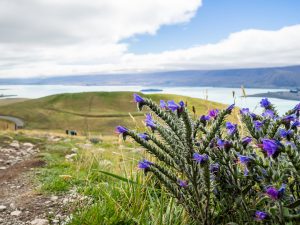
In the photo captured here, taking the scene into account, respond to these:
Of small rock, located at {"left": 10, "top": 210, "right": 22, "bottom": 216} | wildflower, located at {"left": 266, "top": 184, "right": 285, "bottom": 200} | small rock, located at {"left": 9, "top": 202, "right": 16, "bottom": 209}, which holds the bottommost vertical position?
small rock, located at {"left": 9, "top": 202, "right": 16, "bottom": 209}

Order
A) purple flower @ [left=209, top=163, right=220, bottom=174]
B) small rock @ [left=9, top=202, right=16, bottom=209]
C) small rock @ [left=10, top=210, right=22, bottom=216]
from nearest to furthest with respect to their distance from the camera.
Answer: purple flower @ [left=209, top=163, right=220, bottom=174], small rock @ [left=10, top=210, right=22, bottom=216], small rock @ [left=9, top=202, right=16, bottom=209]

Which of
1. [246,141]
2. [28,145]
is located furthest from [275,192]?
[28,145]

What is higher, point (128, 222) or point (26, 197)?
point (128, 222)

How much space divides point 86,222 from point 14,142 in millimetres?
19218

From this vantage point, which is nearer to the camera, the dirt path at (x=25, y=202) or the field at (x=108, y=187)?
the field at (x=108, y=187)

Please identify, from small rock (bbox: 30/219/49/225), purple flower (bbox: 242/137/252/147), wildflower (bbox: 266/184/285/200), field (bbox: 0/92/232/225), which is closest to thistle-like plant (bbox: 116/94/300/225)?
purple flower (bbox: 242/137/252/147)

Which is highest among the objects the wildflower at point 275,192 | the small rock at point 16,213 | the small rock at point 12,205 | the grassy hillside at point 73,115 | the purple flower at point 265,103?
the purple flower at point 265,103

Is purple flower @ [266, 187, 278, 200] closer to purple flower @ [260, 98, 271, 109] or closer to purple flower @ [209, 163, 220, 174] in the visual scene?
purple flower @ [209, 163, 220, 174]

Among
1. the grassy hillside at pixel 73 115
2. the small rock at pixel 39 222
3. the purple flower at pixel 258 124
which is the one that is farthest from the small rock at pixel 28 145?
the grassy hillside at pixel 73 115

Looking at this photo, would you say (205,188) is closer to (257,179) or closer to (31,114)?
(257,179)

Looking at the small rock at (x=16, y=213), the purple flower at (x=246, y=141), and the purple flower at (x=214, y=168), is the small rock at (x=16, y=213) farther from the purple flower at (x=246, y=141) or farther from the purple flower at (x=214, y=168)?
the purple flower at (x=246, y=141)

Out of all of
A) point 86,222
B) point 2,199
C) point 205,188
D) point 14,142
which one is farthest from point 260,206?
point 14,142

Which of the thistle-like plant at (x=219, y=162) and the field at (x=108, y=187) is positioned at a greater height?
the thistle-like plant at (x=219, y=162)

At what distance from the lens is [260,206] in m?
4.09
